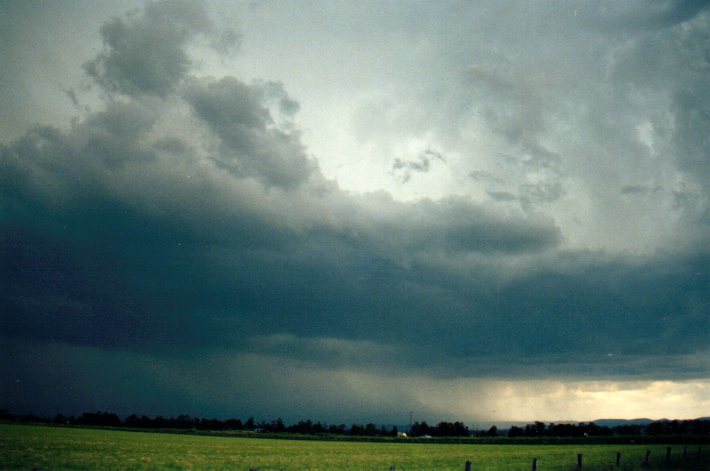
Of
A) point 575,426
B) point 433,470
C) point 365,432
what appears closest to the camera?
point 433,470

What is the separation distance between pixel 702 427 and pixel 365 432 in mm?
103132

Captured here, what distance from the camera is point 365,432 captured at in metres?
191

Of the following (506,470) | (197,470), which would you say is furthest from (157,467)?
(506,470)

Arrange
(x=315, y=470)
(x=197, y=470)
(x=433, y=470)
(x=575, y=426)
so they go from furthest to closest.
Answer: (x=575, y=426) → (x=433, y=470) → (x=315, y=470) → (x=197, y=470)

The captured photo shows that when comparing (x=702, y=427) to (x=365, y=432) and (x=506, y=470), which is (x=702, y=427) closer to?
(x=365, y=432)

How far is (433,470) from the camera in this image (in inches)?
1692

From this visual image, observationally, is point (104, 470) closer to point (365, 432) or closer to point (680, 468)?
point (680, 468)

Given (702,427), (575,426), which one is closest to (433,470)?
(702,427)

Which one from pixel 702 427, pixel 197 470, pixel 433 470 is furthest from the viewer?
pixel 702 427

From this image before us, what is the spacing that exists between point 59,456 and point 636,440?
111 meters

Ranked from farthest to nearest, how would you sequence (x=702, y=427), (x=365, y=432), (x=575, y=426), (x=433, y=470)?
(x=365, y=432) → (x=575, y=426) → (x=702, y=427) → (x=433, y=470)

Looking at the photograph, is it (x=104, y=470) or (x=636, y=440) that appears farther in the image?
(x=636, y=440)

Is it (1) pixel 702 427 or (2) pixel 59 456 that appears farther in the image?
(1) pixel 702 427

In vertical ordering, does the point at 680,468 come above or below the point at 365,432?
above
